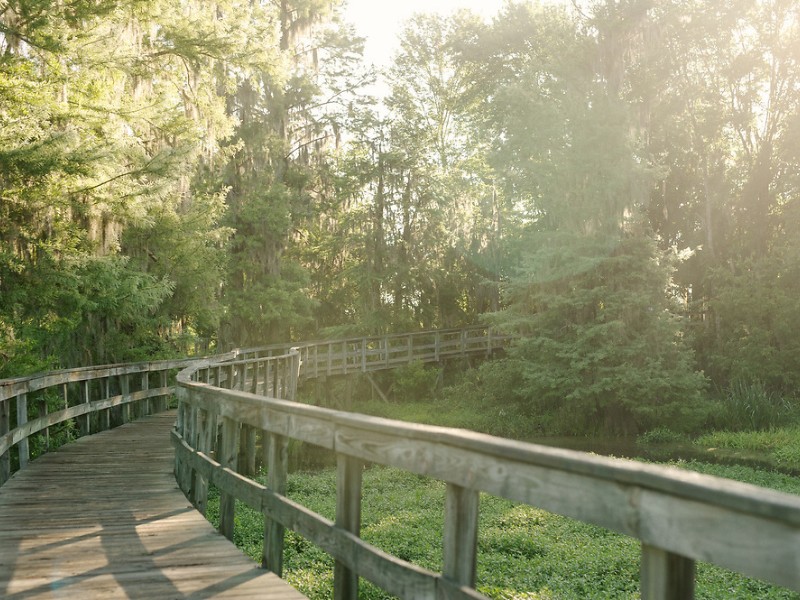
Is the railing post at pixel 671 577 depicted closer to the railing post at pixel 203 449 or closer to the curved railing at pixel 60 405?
the railing post at pixel 203 449

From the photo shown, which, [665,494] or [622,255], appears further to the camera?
[622,255]

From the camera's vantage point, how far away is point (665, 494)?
2.09 meters

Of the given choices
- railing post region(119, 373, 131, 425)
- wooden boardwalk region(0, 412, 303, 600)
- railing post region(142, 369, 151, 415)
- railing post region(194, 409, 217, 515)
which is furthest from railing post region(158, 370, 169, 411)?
railing post region(194, 409, 217, 515)

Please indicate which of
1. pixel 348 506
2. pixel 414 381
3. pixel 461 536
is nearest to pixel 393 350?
pixel 414 381

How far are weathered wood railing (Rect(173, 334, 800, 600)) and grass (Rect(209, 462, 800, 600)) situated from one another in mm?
2817

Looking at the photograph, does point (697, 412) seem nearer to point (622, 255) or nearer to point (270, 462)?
point (622, 255)

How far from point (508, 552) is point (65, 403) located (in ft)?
21.6

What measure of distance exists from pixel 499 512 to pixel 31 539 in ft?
22.3

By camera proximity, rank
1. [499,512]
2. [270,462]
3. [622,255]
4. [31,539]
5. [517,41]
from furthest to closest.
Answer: [517,41], [622,255], [499,512], [31,539], [270,462]

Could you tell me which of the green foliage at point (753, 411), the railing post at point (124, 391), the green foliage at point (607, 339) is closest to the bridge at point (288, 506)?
the railing post at point (124, 391)

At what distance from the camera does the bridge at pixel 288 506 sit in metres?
2.00

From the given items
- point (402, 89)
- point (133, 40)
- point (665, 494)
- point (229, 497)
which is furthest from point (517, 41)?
point (665, 494)

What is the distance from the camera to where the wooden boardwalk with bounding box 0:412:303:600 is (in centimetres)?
443

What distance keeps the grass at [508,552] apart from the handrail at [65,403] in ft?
7.81
